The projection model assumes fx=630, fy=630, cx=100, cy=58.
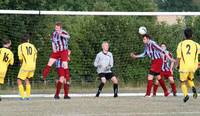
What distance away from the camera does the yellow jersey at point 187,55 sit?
51.6 ft

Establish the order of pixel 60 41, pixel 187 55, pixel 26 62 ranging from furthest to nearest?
pixel 26 62, pixel 60 41, pixel 187 55

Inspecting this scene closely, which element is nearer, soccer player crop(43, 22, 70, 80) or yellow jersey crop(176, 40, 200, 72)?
yellow jersey crop(176, 40, 200, 72)

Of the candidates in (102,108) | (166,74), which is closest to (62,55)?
(102,108)

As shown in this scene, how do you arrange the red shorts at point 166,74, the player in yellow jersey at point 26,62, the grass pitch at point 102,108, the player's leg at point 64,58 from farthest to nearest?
the red shorts at point 166,74 → the player in yellow jersey at point 26,62 → the player's leg at point 64,58 → the grass pitch at point 102,108

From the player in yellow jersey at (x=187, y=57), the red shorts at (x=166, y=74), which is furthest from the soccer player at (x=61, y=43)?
the red shorts at (x=166, y=74)

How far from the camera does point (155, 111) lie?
13.2 meters

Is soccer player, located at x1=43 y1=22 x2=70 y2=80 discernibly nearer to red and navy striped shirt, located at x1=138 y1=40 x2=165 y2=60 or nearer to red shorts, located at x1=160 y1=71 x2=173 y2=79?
red and navy striped shirt, located at x1=138 y1=40 x2=165 y2=60

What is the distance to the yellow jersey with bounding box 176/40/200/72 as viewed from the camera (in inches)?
619

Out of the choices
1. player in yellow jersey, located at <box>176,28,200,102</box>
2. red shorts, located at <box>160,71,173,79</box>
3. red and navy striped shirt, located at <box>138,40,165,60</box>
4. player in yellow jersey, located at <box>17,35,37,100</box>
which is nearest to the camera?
player in yellow jersey, located at <box>176,28,200,102</box>

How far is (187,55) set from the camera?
15742 mm

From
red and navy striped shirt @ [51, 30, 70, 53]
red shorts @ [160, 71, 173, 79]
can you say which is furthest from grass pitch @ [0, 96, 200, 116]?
red shorts @ [160, 71, 173, 79]

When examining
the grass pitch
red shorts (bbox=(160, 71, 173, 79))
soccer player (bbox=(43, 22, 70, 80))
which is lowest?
the grass pitch

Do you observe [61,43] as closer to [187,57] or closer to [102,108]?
[187,57]

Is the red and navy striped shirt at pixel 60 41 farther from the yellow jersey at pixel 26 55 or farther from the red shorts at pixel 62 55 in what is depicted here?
the yellow jersey at pixel 26 55
